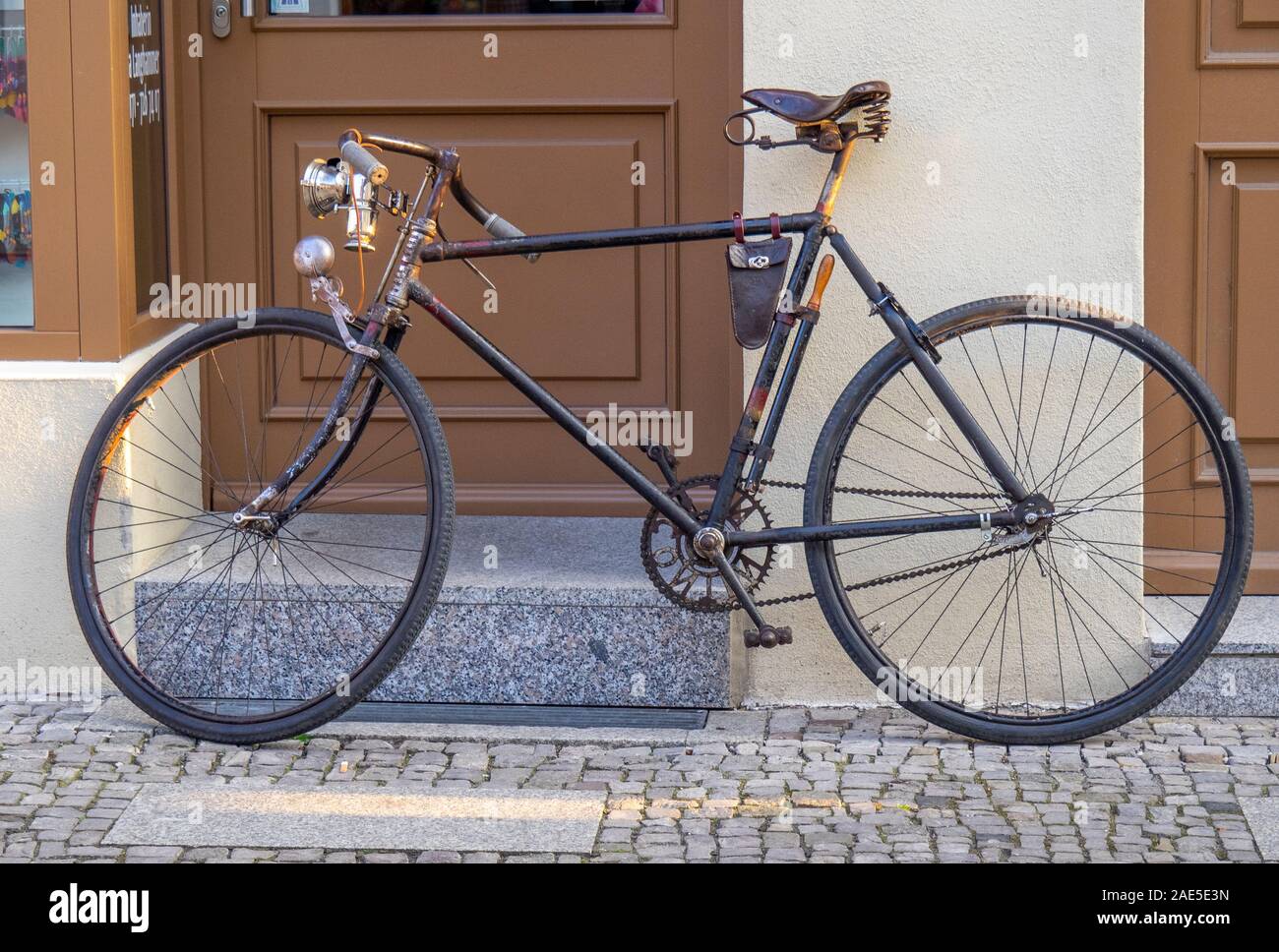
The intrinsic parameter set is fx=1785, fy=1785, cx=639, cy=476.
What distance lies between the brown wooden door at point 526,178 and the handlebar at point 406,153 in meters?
0.76

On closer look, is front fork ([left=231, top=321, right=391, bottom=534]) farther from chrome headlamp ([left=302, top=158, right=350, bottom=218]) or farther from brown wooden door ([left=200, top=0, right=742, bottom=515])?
brown wooden door ([left=200, top=0, right=742, bottom=515])

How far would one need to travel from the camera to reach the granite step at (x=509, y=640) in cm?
452

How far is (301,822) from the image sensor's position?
3.86 meters

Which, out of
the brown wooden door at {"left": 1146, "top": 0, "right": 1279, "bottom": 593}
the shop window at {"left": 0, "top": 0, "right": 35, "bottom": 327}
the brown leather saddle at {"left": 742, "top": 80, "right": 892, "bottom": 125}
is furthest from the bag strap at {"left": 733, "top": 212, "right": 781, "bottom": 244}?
the shop window at {"left": 0, "top": 0, "right": 35, "bottom": 327}

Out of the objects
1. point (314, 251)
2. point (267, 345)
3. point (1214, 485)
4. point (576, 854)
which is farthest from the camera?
point (267, 345)

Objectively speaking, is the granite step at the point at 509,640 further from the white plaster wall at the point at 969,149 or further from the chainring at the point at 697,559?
the white plaster wall at the point at 969,149

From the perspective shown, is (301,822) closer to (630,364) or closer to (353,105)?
(630,364)

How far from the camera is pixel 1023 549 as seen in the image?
449cm

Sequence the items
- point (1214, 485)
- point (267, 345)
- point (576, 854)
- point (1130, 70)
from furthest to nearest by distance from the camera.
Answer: point (267, 345), point (1214, 485), point (1130, 70), point (576, 854)

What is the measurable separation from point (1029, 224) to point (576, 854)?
1979mm

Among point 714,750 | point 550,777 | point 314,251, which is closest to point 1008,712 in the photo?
point 714,750

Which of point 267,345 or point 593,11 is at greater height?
point 593,11

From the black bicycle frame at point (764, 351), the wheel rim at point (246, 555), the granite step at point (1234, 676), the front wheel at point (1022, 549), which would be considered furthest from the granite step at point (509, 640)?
the granite step at point (1234, 676)

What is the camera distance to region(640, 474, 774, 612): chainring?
4.32 m
